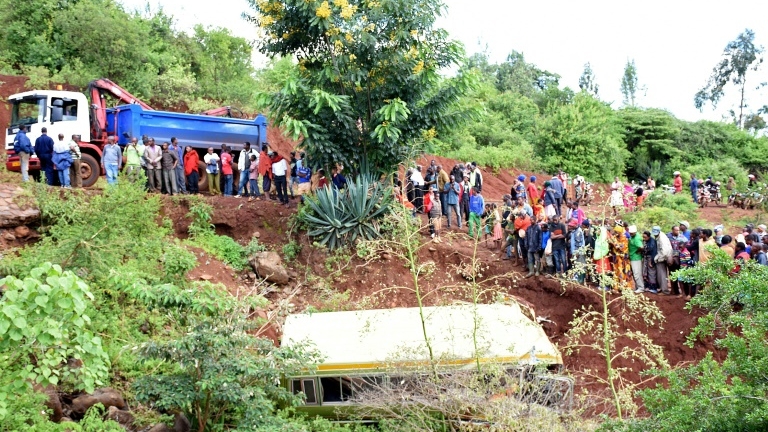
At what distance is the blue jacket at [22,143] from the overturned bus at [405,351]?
26.9 ft

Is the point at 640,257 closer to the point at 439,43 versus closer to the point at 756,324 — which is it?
the point at 439,43

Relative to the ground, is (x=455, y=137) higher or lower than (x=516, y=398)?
higher

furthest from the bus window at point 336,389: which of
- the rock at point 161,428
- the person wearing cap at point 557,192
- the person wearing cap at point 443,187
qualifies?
the person wearing cap at point 557,192

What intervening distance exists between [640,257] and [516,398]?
21.8 ft

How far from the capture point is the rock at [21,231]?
15.2 m

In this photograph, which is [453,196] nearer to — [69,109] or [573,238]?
[573,238]

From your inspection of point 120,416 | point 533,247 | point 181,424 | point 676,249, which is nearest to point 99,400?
point 120,416

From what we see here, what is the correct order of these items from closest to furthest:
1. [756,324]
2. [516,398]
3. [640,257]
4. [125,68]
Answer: [756,324]
[516,398]
[640,257]
[125,68]

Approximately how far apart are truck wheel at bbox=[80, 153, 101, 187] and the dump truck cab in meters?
0.62

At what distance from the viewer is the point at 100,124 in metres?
19.1

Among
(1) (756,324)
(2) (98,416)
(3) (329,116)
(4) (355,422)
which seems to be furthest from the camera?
(3) (329,116)

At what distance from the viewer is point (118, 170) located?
17578mm

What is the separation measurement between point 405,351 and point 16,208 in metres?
9.43

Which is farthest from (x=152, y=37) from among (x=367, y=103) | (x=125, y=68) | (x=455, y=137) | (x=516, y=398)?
(x=516, y=398)
